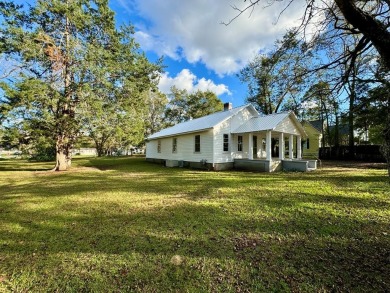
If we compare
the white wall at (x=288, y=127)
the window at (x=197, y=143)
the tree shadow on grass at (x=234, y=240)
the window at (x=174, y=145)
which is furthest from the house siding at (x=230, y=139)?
the tree shadow on grass at (x=234, y=240)

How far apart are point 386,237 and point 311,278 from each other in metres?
2.16

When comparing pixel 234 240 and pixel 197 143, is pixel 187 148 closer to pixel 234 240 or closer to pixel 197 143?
pixel 197 143

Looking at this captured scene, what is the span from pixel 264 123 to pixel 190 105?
1050 inches

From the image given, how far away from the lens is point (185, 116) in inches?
1581

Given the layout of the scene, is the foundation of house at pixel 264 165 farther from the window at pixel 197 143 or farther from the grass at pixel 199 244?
the grass at pixel 199 244

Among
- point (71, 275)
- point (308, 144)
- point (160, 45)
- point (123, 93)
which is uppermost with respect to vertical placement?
point (160, 45)

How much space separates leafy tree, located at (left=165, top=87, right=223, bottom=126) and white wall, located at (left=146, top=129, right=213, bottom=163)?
17.7 metres

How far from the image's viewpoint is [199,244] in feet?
11.4

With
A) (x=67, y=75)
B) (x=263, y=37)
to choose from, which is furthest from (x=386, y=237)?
(x=67, y=75)

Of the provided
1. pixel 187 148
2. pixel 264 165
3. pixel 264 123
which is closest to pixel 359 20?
pixel 264 165

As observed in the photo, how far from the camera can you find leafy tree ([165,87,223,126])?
38.3 meters

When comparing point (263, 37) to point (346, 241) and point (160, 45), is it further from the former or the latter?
point (160, 45)

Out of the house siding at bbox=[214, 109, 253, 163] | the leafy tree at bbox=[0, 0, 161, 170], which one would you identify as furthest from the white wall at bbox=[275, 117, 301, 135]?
the leafy tree at bbox=[0, 0, 161, 170]

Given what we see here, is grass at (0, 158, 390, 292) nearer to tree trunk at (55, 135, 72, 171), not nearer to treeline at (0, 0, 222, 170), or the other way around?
treeline at (0, 0, 222, 170)
